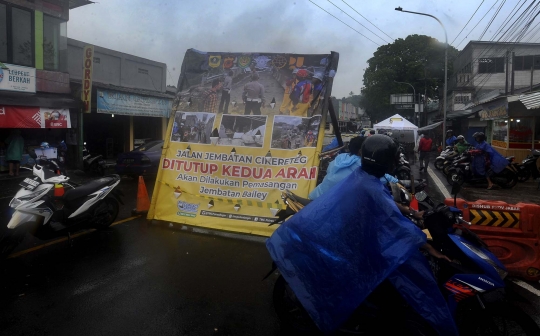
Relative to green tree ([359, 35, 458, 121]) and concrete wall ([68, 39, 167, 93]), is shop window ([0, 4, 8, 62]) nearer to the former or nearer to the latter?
concrete wall ([68, 39, 167, 93])

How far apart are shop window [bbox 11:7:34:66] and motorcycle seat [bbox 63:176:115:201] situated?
35.0 feet

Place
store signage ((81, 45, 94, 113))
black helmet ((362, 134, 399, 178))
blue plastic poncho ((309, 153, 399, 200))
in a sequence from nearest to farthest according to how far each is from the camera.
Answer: black helmet ((362, 134, 399, 178)), blue plastic poncho ((309, 153, 399, 200)), store signage ((81, 45, 94, 113))

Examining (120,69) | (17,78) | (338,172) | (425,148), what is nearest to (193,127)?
(338,172)

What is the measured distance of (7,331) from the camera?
3422mm

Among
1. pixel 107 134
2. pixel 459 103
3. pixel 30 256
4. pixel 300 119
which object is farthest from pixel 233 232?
pixel 459 103

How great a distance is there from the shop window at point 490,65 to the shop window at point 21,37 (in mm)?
34932

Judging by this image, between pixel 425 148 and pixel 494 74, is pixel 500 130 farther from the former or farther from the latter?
pixel 494 74

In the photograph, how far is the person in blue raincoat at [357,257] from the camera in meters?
2.69

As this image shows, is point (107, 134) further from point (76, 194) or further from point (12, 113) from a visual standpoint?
point (76, 194)

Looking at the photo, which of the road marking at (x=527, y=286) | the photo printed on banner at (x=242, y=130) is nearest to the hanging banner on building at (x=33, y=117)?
the photo printed on banner at (x=242, y=130)

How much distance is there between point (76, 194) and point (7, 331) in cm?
274

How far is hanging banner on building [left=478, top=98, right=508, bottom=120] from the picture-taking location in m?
16.2

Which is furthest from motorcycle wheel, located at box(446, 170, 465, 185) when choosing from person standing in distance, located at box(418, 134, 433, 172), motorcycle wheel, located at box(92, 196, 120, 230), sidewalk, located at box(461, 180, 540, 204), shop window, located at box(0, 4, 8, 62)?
shop window, located at box(0, 4, 8, 62)

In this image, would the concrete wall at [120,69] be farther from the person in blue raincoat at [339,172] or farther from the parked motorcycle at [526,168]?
the parked motorcycle at [526,168]
